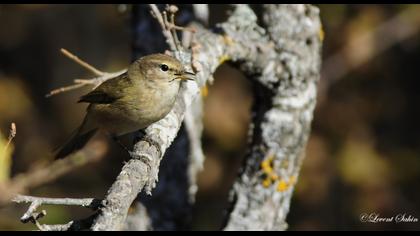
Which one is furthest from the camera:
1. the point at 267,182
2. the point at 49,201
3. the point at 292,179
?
the point at 292,179

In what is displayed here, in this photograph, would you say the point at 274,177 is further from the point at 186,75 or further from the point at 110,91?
the point at 110,91

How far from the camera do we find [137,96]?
185 inches

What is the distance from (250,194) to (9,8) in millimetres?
6078

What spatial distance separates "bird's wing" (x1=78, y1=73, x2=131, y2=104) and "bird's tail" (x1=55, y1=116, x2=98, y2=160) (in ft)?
1.30

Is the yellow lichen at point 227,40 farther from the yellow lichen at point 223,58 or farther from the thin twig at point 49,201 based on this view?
the thin twig at point 49,201

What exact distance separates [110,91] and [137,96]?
0.94 feet

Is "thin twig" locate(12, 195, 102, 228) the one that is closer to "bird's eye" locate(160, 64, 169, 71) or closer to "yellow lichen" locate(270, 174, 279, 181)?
"bird's eye" locate(160, 64, 169, 71)

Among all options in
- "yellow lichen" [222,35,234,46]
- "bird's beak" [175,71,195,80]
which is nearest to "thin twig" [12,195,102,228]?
"bird's beak" [175,71,195,80]

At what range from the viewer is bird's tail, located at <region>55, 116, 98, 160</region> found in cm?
538

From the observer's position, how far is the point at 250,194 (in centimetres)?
470

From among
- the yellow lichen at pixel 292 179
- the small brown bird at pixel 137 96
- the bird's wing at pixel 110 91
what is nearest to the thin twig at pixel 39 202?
the small brown bird at pixel 137 96

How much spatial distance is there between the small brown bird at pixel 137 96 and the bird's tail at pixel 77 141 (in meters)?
0.02

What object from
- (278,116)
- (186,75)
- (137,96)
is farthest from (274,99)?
(137,96)
